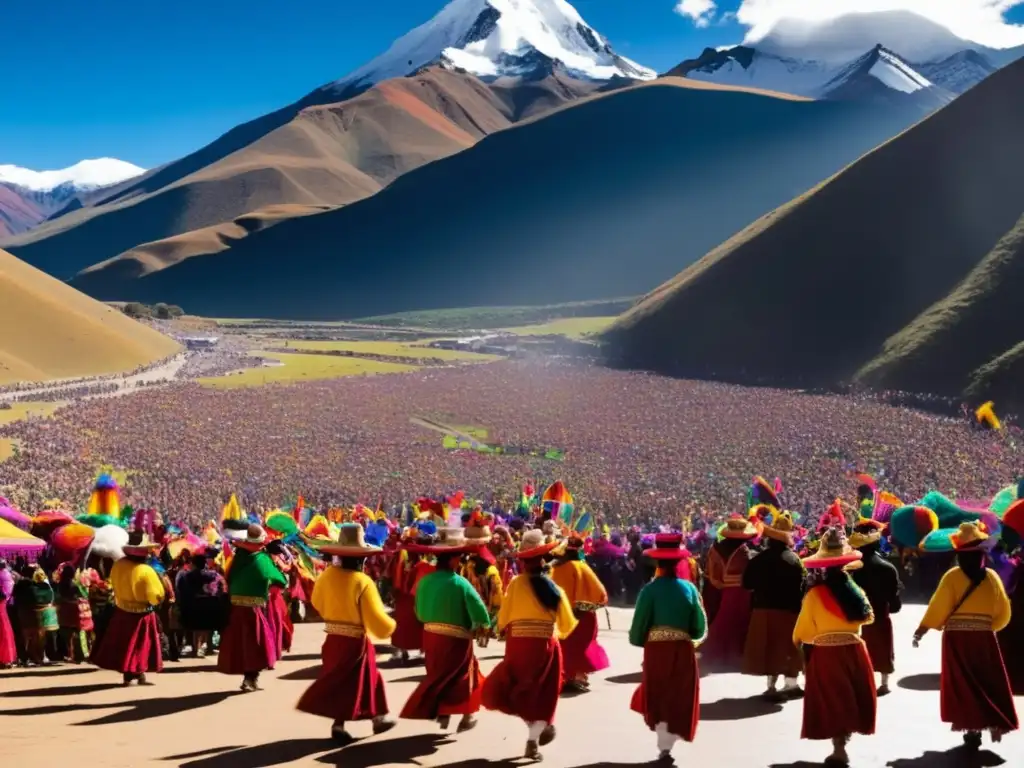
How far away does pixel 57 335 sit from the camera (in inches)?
3115

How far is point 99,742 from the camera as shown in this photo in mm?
10211

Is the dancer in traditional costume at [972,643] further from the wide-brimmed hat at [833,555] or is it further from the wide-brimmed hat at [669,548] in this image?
the wide-brimmed hat at [669,548]

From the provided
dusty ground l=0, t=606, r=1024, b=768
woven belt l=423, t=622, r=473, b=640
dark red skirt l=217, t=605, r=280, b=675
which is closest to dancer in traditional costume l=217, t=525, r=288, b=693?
dark red skirt l=217, t=605, r=280, b=675

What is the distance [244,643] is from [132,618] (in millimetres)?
1343

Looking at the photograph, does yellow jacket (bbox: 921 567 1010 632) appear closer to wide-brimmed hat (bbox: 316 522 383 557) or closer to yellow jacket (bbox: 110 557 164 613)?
wide-brimmed hat (bbox: 316 522 383 557)

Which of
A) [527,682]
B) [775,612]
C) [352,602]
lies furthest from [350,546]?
[775,612]

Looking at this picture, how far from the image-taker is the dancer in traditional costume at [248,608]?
1231 centimetres

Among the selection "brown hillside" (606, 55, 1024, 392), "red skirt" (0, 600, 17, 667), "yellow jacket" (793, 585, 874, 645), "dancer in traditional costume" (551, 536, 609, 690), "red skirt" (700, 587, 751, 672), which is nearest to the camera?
"yellow jacket" (793, 585, 874, 645)

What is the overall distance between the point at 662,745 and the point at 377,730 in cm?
276

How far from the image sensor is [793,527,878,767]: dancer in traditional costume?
987 centimetres

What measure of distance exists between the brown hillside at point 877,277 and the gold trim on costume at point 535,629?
59.5m

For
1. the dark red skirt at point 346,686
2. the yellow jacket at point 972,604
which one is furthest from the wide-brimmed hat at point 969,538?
the dark red skirt at point 346,686

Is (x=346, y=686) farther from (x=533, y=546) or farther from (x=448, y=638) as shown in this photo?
(x=533, y=546)

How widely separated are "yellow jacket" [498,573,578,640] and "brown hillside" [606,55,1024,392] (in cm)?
5944
